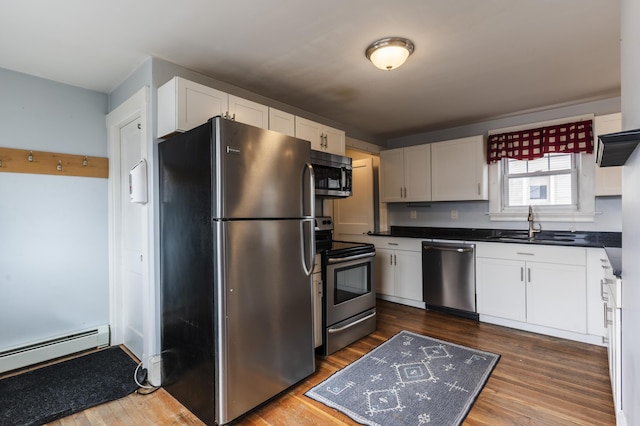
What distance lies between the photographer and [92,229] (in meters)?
2.93

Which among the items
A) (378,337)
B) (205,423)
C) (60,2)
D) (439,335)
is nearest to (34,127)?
(60,2)

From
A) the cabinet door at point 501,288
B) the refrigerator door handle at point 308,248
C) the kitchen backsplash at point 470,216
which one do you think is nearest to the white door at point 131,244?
the refrigerator door handle at point 308,248

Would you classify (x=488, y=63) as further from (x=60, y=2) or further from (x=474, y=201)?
(x=60, y=2)

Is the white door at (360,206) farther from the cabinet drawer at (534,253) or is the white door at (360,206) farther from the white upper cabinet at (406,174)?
the cabinet drawer at (534,253)

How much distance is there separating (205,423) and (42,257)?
2.09 meters

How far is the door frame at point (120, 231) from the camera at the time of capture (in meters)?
2.33

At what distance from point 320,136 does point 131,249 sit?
6.82 ft

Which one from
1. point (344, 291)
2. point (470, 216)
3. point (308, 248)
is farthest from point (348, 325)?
point (470, 216)

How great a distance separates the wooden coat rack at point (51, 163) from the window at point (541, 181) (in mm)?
4552

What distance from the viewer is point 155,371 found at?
2.29 meters

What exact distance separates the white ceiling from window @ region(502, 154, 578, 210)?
746 millimetres

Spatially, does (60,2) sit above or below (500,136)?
above

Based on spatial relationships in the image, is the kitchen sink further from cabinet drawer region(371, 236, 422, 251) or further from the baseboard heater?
the baseboard heater

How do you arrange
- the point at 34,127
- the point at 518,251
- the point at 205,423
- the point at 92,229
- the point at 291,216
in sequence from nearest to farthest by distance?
1. the point at 205,423
2. the point at 291,216
3. the point at 34,127
4. the point at 92,229
5. the point at 518,251
